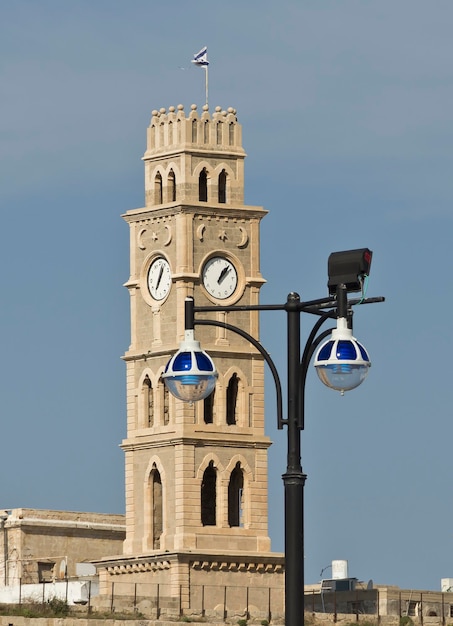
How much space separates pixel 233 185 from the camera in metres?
94.2

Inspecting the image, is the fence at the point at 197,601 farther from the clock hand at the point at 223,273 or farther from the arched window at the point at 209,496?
the clock hand at the point at 223,273

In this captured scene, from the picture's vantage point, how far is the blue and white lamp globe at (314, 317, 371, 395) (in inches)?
1209

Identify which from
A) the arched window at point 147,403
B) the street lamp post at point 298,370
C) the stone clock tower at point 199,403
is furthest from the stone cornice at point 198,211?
the street lamp post at point 298,370

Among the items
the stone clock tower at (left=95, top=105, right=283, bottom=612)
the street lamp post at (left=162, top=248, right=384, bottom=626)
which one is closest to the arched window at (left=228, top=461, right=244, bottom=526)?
the stone clock tower at (left=95, top=105, right=283, bottom=612)

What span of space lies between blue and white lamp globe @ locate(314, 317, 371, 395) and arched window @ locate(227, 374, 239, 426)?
6162cm

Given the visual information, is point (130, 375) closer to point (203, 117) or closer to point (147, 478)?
point (147, 478)

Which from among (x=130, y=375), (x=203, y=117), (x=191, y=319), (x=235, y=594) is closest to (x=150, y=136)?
(x=203, y=117)

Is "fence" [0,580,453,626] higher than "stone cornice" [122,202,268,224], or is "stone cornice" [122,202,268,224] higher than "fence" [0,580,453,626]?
"stone cornice" [122,202,268,224]

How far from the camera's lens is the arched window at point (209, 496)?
91.8 m

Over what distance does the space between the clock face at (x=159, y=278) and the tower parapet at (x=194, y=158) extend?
232 centimetres

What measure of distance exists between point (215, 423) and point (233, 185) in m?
9.34

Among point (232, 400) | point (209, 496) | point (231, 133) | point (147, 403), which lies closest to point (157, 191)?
point (231, 133)

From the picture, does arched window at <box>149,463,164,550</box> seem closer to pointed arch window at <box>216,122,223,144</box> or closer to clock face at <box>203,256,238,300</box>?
clock face at <box>203,256,238,300</box>

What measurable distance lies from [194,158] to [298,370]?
205 ft
